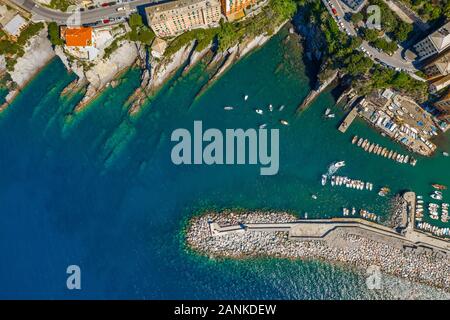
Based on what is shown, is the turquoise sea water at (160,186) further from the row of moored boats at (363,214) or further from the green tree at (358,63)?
the green tree at (358,63)

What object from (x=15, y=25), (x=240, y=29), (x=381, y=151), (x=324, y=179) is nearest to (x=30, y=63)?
(x=15, y=25)

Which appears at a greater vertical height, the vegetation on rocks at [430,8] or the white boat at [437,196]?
the vegetation on rocks at [430,8]

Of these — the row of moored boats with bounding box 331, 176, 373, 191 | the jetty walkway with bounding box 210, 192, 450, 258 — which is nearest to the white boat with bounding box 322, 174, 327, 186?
the row of moored boats with bounding box 331, 176, 373, 191

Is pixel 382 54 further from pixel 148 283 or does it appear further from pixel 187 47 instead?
pixel 148 283

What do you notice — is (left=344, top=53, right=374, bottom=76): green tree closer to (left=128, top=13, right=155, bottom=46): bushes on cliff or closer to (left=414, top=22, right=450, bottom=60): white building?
(left=414, top=22, right=450, bottom=60): white building

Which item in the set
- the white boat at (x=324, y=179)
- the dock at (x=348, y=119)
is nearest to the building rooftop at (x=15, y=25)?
the dock at (x=348, y=119)

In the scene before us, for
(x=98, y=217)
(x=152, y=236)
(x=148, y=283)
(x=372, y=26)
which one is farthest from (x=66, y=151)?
(x=372, y=26)
